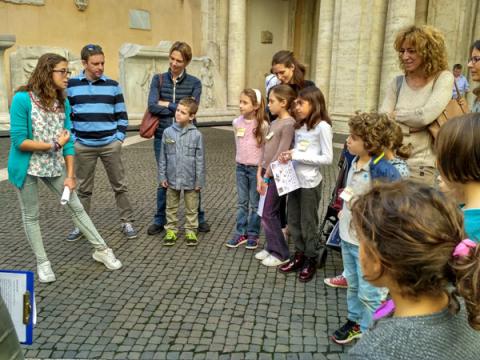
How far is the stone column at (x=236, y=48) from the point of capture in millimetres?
14802

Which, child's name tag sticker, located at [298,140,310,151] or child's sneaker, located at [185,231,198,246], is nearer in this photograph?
child's name tag sticker, located at [298,140,310,151]

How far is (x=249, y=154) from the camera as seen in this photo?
4.29 metres

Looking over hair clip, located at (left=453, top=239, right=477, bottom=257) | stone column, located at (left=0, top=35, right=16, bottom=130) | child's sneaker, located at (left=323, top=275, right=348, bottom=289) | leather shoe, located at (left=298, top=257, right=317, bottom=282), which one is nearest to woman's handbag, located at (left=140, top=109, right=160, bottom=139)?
leather shoe, located at (left=298, top=257, right=317, bottom=282)

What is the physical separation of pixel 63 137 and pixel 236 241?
1.89m

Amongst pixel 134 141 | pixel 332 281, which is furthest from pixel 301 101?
pixel 134 141

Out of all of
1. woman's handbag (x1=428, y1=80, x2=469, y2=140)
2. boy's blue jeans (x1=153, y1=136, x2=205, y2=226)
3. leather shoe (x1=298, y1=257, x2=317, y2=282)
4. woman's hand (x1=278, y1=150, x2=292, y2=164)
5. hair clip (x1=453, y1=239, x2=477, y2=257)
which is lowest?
leather shoe (x1=298, y1=257, x2=317, y2=282)

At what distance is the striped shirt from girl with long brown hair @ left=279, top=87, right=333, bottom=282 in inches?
71.1

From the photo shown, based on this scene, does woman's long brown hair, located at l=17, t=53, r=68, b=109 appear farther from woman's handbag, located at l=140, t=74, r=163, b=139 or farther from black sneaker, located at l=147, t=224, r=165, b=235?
black sneaker, located at l=147, t=224, r=165, b=235

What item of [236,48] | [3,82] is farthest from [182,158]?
[236,48]

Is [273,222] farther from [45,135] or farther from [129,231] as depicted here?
[45,135]

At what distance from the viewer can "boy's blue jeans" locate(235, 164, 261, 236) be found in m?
4.36

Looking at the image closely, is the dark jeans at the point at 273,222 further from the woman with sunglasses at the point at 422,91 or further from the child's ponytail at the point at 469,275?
the child's ponytail at the point at 469,275

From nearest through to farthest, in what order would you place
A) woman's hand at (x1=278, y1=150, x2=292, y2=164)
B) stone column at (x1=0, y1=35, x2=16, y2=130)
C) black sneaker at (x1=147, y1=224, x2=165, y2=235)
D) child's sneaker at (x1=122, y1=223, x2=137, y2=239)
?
woman's hand at (x1=278, y1=150, x2=292, y2=164) < child's sneaker at (x1=122, y1=223, x2=137, y2=239) < black sneaker at (x1=147, y1=224, x2=165, y2=235) < stone column at (x1=0, y1=35, x2=16, y2=130)

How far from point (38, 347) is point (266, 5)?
15.7m
